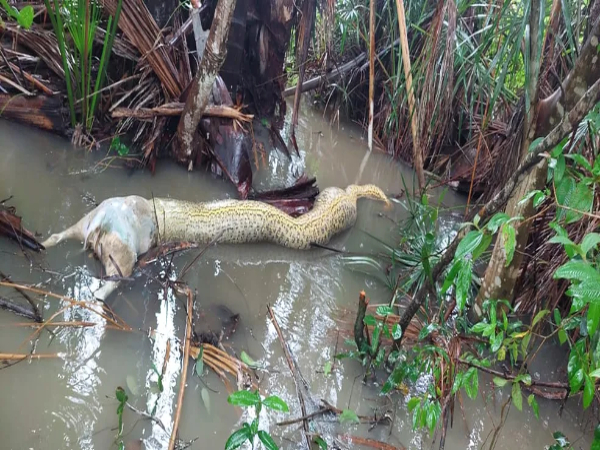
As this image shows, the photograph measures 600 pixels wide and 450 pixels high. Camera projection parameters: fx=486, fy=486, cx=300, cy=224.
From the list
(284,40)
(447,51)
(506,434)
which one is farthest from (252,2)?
(506,434)

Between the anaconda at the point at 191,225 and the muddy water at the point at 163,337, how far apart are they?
0.29 ft

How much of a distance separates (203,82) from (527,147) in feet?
7.51

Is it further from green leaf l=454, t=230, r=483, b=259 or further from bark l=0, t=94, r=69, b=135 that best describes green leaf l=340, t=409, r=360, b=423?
bark l=0, t=94, r=69, b=135

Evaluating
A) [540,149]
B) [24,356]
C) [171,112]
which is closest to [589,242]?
[540,149]

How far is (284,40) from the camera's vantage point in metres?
4.48

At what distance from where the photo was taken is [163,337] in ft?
8.29

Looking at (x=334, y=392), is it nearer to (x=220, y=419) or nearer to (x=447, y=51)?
(x=220, y=419)

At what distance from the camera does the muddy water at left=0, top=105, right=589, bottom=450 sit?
80.7 inches

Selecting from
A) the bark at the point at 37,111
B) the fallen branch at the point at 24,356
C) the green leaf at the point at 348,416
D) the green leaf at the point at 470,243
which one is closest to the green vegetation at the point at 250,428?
the green leaf at the point at 348,416

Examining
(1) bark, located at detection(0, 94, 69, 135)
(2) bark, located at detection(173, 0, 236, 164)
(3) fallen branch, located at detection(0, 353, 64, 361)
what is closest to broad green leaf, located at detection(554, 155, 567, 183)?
(3) fallen branch, located at detection(0, 353, 64, 361)

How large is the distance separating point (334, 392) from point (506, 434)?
912 mm

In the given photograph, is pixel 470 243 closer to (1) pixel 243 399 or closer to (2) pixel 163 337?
(1) pixel 243 399

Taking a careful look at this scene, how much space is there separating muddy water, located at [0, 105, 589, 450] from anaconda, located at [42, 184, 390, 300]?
0.09 meters

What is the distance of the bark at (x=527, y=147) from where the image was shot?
2373 mm
